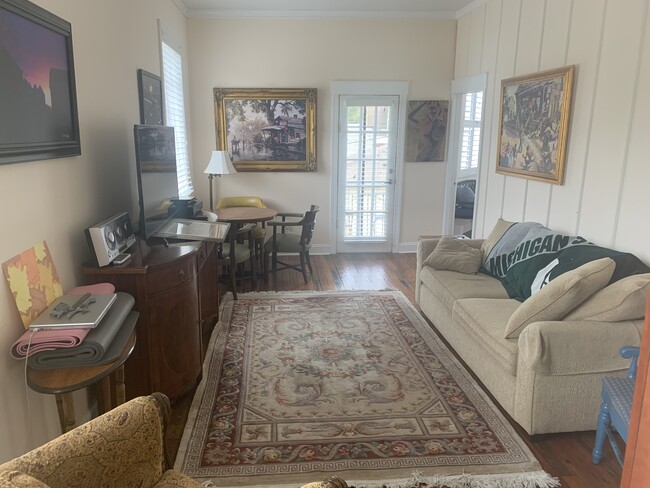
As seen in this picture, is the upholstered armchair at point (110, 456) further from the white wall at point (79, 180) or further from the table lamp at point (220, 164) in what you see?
the table lamp at point (220, 164)

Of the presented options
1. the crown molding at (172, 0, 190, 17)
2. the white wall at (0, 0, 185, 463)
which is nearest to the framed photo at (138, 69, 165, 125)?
the white wall at (0, 0, 185, 463)

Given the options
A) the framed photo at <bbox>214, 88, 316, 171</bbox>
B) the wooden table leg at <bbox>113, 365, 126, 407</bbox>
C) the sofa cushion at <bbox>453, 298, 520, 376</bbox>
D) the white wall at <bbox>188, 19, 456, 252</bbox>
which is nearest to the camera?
the wooden table leg at <bbox>113, 365, 126, 407</bbox>

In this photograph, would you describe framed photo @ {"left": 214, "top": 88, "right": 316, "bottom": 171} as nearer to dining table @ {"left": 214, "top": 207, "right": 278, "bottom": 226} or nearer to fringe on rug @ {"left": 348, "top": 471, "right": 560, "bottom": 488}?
dining table @ {"left": 214, "top": 207, "right": 278, "bottom": 226}

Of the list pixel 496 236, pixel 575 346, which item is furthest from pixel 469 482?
pixel 496 236

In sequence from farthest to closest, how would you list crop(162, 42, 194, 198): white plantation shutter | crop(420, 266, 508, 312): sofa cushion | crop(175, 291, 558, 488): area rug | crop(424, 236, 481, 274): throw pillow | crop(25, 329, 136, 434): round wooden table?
crop(162, 42, 194, 198): white plantation shutter < crop(424, 236, 481, 274): throw pillow < crop(420, 266, 508, 312): sofa cushion < crop(175, 291, 558, 488): area rug < crop(25, 329, 136, 434): round wooden table

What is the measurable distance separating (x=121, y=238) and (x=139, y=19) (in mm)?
1964

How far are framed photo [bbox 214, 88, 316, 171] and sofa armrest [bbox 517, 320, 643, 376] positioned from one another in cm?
412

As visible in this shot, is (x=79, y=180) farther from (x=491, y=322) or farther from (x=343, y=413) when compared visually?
(x=491, y=322)

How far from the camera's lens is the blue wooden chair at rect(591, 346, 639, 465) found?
208 centimetres

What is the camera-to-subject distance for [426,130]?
6.18 m

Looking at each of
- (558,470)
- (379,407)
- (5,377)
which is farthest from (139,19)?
(558,470)

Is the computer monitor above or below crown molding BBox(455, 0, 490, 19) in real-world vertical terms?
below

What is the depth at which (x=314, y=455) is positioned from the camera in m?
2.44

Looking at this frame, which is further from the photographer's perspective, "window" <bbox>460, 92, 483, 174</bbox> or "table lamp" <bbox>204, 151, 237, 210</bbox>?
"window" <bbox>460, 92, 483, 174</bbox>
